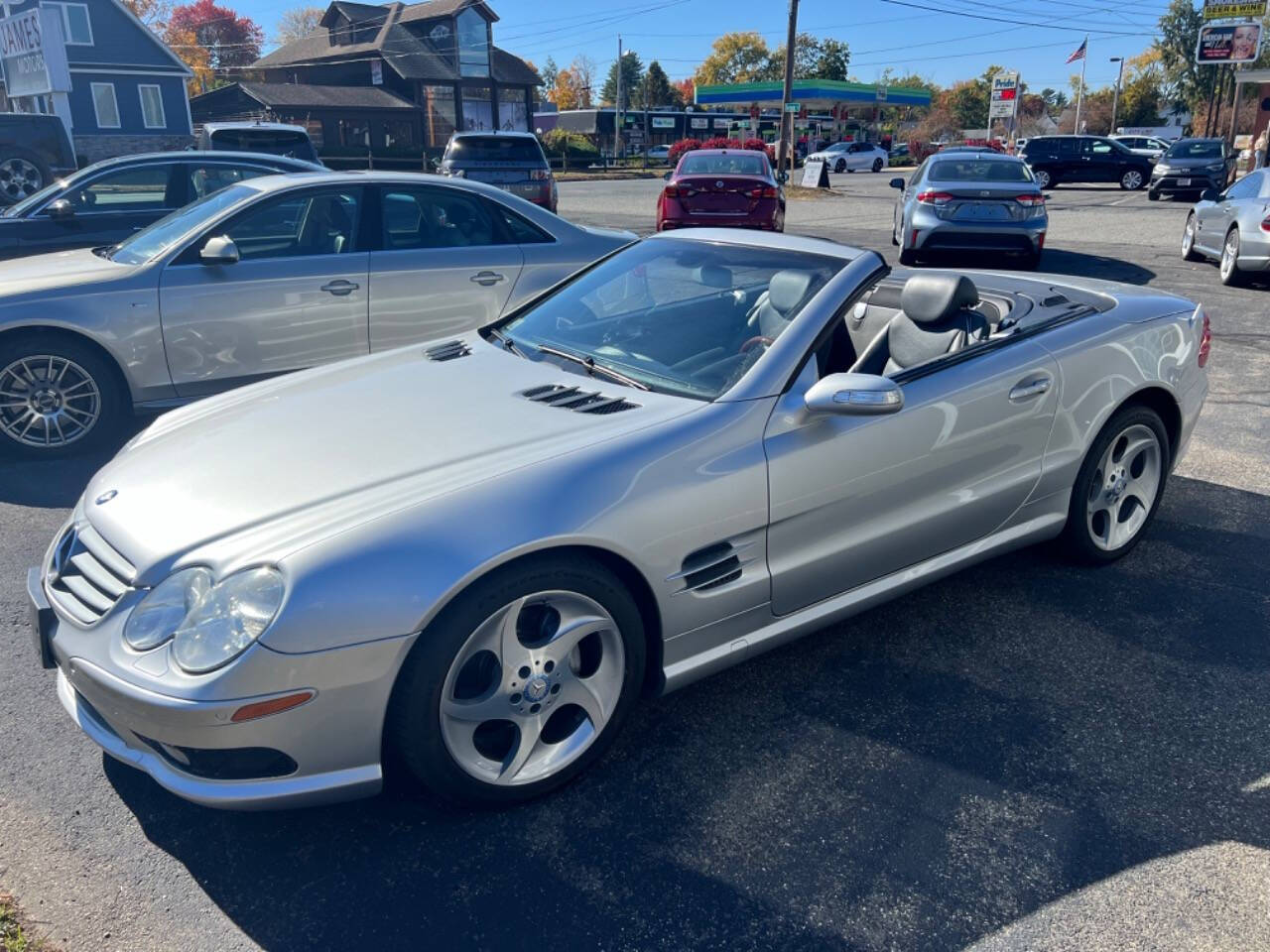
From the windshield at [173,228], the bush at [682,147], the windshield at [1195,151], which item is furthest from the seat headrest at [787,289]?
the bush at [682,147]

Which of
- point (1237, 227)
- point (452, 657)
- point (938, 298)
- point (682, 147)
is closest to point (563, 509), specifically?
point (452, 657)

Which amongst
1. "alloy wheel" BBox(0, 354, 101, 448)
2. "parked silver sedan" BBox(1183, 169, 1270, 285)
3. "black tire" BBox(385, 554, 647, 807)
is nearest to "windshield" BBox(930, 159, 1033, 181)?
"parked silver sedan" BBox(1183, 169, 1270, 285)

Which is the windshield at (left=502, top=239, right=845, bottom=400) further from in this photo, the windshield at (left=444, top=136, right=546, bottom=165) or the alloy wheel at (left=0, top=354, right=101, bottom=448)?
the windshield at (left=444, top=136, right=546, bottom=165)

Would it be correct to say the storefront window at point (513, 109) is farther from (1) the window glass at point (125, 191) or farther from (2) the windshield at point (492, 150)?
(1) the window glass at point (125, 191)

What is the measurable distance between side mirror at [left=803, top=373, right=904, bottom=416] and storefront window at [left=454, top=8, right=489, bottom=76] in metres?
56.3

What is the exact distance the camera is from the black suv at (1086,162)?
30.2 m

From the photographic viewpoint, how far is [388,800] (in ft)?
8.93

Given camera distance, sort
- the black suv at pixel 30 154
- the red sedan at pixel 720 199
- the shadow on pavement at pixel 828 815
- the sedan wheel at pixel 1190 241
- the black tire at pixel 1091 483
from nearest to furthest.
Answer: the shadow on pavement at pixel 828 815 → the black tire at pixel 1091 483 → the sedan wheel at pixel 1190 241 → the black suv at pixel 30 154 → the red sedan at pixel 720 199

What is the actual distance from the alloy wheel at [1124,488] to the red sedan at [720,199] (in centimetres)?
1066

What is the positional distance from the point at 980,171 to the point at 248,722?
1298 cm

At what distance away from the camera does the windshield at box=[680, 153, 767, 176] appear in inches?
590

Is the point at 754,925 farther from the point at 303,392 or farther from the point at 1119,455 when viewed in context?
the point at 1119,455

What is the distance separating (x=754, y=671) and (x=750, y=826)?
2.75 feet

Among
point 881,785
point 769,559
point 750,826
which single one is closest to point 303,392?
point 769,559
